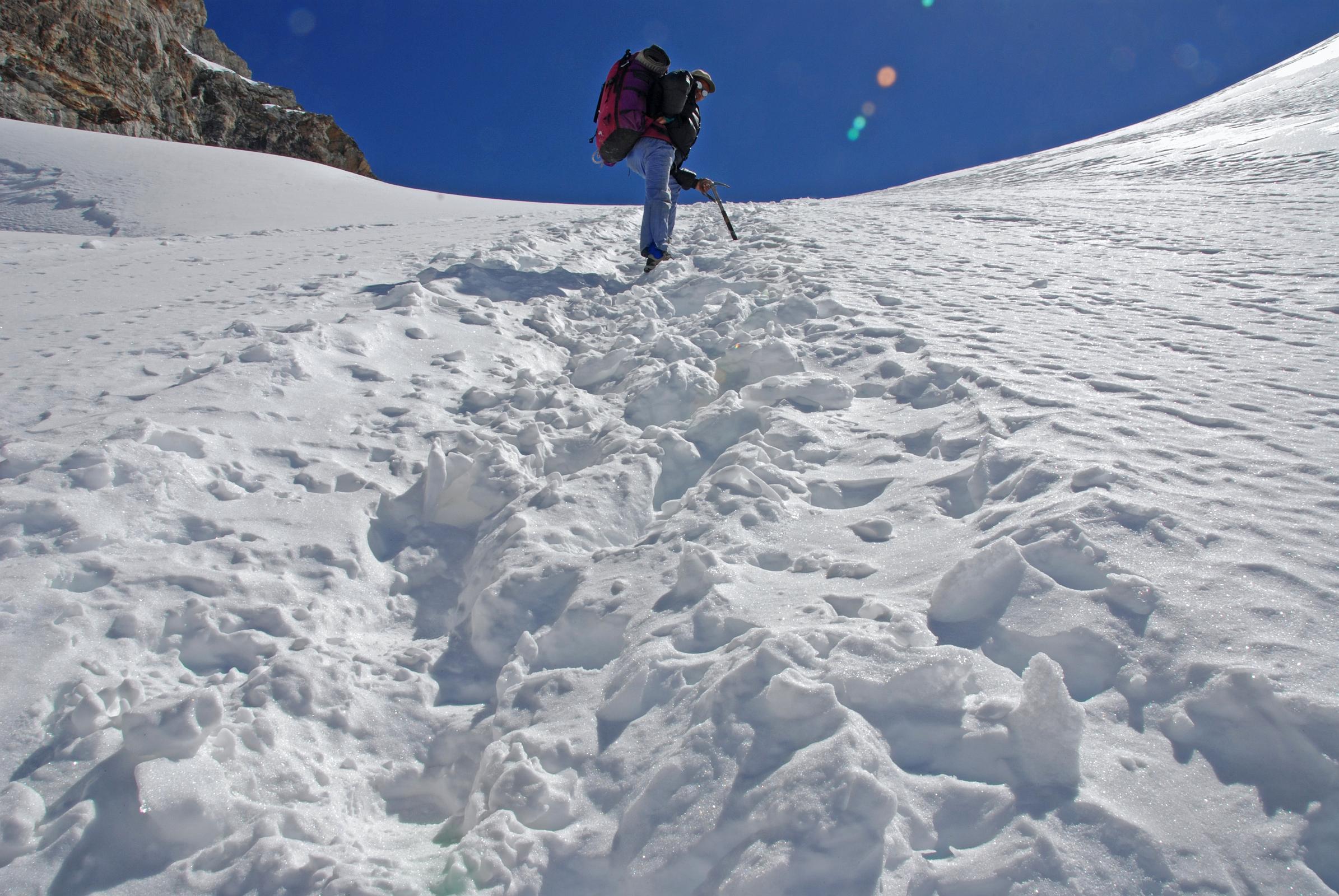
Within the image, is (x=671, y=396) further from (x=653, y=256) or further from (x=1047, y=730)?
(x=653, y=256)

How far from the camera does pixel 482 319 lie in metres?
4.41

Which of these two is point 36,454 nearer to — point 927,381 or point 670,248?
point 927,381

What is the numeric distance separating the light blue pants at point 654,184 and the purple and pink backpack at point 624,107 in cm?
11

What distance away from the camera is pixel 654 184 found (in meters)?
5.93

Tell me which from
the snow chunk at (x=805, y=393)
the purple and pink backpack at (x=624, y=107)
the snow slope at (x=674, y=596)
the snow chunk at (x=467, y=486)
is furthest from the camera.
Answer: the purple and pink backpack at (x=624, y=107)

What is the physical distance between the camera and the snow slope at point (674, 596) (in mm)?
1258

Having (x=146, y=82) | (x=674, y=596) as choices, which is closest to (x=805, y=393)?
(x=674, y=596)

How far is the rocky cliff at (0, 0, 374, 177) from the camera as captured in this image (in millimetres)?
29125

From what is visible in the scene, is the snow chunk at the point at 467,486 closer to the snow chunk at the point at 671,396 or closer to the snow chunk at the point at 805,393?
the snow chunk at the point at 671,396

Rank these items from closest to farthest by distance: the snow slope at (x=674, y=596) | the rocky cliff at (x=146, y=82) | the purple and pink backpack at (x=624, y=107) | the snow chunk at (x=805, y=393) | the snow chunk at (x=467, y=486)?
the snow slope at (x=674, y=596) → the snow chunk at (x=467, y=486) → the snow chunk at (x=805, y=393) → the purple and pink backpack at (x=624, y=107) → the rocky cliff at (x=146, y=82)

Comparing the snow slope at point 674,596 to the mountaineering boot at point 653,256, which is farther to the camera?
the mountaineering boot at point 653,256

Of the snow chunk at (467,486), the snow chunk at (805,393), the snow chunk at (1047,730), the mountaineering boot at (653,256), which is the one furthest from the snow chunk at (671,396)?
the mountaineering boot at (653,256)

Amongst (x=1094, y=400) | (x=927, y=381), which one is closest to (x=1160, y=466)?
(x=1094, y=400)

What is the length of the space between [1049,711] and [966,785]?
211 millimetres
